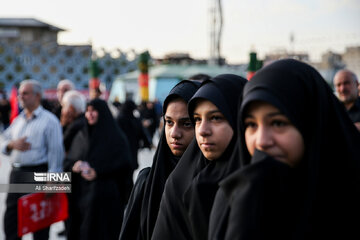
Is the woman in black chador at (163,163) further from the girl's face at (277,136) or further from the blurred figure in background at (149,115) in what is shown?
the blurred figure in background at (149,115)

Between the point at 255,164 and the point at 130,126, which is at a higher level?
the point at 255,164

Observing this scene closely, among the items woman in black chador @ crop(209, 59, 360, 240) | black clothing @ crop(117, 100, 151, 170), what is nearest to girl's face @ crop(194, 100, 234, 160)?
woman in black chador @ crop(209, 59, 360, 240)

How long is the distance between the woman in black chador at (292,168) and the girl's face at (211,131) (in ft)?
1.20

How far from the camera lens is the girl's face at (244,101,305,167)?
4.40ft

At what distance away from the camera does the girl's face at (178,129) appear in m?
2.31

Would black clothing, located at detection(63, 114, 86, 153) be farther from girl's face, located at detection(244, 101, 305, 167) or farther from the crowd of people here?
girl's face, located at detection(244, 101, 305, 167)

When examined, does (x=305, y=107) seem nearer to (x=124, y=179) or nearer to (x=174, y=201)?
(x=174, y=201)

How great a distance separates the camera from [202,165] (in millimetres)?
1869

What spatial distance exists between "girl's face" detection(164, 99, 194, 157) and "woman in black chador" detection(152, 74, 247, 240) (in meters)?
0.34

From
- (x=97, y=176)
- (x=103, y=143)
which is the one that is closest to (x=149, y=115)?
(x=103, y=143)

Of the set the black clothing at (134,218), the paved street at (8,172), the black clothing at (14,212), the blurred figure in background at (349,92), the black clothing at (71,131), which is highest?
the blurred figure in background at (349,92)

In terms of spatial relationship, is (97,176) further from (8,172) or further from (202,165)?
(8,172)

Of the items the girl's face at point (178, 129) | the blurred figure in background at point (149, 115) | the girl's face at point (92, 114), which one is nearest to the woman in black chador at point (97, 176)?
the girl's face at point (92, 114)

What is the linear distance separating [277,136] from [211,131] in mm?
507
